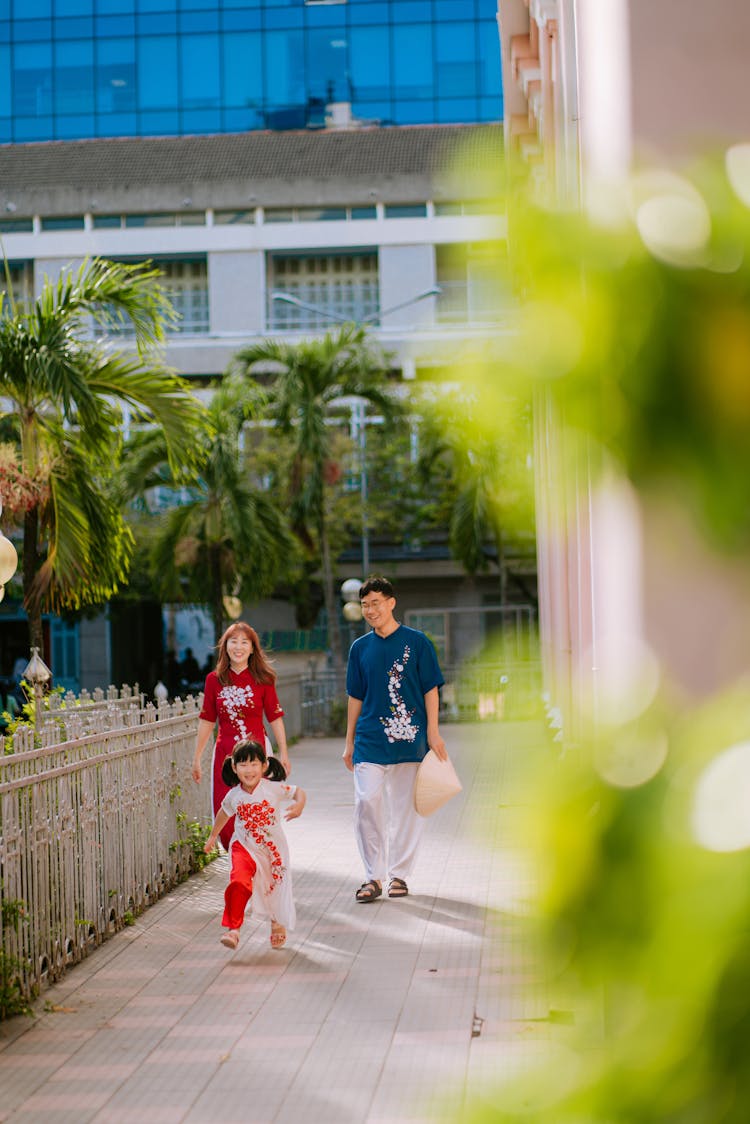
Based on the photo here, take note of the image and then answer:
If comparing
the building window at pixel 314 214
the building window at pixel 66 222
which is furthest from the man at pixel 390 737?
the building window at pixel 66 222

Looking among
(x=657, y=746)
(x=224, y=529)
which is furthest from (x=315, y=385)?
(x=657, y=746)

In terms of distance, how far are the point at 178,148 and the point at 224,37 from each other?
1045cm

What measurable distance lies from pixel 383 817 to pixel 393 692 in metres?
0.79

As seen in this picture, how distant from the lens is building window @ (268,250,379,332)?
51906 mm

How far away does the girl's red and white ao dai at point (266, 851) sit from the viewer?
8.12 metres

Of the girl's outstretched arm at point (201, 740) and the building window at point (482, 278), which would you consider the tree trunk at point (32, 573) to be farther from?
the building window at point (482, 278)

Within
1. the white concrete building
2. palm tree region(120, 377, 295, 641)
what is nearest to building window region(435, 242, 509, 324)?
palm tree region(120, 377, 295, 641)

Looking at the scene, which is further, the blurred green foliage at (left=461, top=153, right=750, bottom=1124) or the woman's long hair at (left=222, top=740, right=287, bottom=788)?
the woman's long hair at (left=222, top=740, right=287, bottom=788)

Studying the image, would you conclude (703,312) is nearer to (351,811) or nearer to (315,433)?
(351,811)

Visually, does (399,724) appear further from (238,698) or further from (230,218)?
(230,218)

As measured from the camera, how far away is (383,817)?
31.8 ft

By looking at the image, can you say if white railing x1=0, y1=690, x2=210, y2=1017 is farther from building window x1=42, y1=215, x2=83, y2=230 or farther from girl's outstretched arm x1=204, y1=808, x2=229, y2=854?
building window x1=42, y1=215, x2=83, y2=230

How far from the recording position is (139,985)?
292 inches

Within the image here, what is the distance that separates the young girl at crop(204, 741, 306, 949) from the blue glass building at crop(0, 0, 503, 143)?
194 ft
